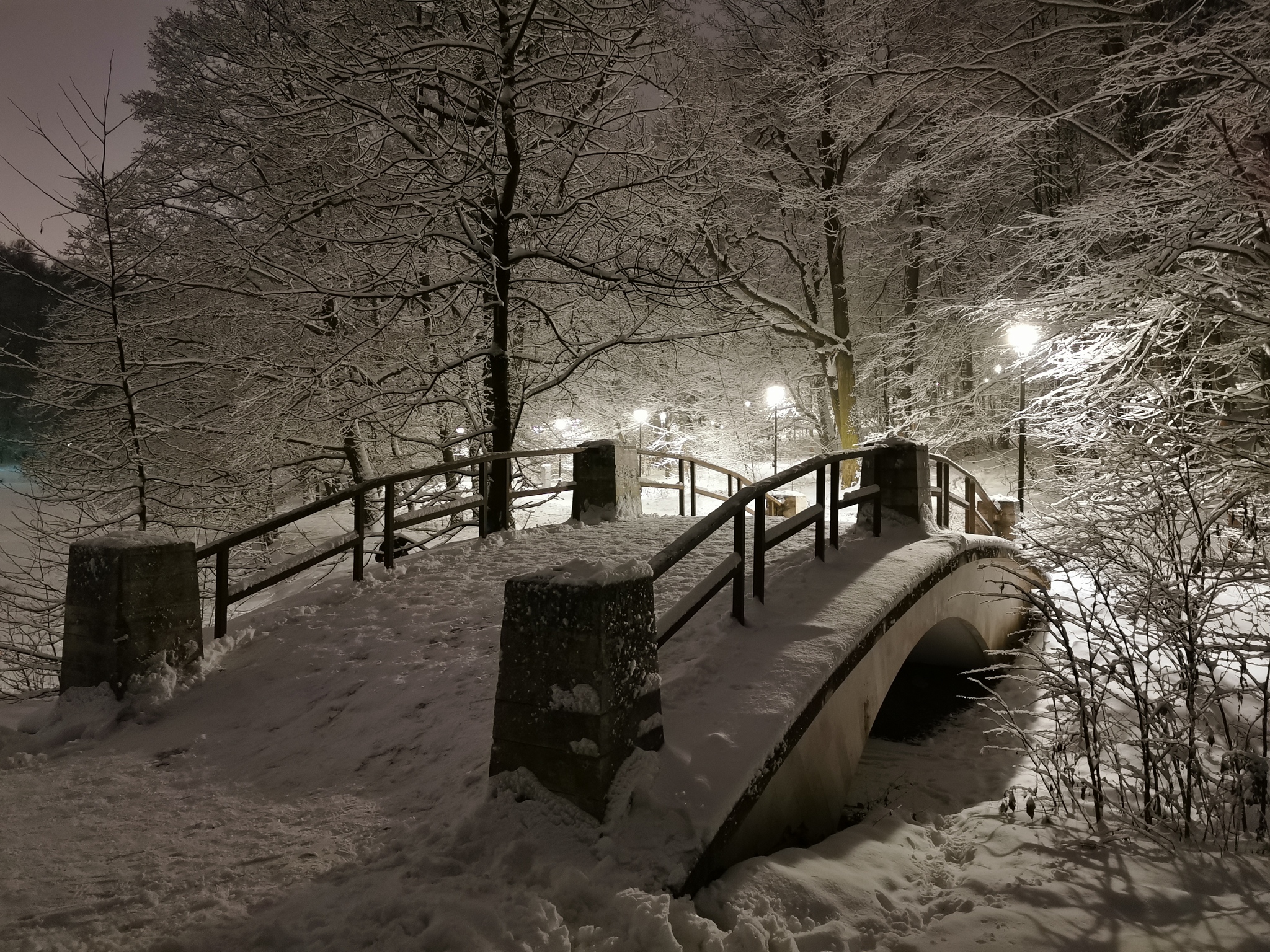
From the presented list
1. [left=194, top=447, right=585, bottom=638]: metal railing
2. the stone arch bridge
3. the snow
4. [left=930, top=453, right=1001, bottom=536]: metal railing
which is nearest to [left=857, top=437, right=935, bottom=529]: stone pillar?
the stone arch bridge

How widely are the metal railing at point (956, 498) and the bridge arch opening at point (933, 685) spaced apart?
5.17 ft

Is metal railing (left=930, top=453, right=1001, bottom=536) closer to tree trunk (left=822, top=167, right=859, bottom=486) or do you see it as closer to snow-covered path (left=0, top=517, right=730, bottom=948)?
snow-covered path (left=0, top=517, right=730, bottom=948)

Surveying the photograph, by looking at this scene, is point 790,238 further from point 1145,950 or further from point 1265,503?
point 1145,950

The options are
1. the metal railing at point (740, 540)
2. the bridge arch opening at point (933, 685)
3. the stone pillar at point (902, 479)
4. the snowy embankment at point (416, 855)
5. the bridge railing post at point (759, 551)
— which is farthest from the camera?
the bridge arch opening at point (933, 685)

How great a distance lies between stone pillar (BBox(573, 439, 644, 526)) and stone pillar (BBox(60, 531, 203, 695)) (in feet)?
19.2

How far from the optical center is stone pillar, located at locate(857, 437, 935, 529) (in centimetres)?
859

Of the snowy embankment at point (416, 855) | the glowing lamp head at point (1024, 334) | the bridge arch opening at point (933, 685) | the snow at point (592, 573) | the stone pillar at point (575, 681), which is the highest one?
the glowing lamp head at point (1024, 334)

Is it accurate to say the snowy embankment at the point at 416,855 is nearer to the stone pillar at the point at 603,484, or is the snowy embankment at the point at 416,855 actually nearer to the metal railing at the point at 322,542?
the metal railing at the point at 322,542

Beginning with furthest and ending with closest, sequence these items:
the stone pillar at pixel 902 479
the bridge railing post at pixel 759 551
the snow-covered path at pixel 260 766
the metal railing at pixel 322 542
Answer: the stone pillar at pixel 902 479, the metal railing at pixel 322 542, the bridge railing post at pixel 759 551, the snow-covered path at pixel 260 766

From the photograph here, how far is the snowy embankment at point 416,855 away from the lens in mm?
3244

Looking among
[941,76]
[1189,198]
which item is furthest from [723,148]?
[1189,198]

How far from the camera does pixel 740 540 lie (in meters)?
5.60

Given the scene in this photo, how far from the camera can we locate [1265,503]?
8477 millimetres

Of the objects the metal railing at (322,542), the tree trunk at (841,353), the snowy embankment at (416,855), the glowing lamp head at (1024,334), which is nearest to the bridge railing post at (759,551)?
the snowy embankment at (416,855)
